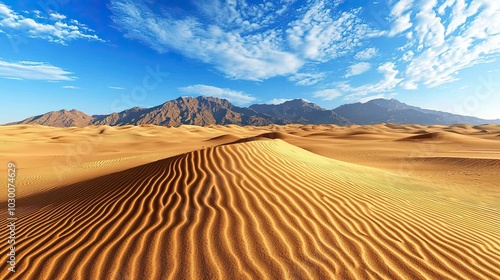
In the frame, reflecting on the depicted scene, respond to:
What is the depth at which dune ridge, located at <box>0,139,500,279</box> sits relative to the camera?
9.87 ft

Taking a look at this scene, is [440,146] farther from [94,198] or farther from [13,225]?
[13,225]

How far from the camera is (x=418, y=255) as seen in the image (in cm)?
337

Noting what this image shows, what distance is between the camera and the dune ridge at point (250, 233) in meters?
3.01

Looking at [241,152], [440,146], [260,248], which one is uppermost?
[241,152]

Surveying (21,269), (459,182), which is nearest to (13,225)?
(21,269)

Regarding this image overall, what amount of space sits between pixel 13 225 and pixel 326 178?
725 cm

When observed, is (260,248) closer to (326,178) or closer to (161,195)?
(161,195)

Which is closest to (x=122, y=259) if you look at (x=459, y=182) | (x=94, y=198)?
(x=94, y=198)

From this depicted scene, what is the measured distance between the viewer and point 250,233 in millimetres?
3662

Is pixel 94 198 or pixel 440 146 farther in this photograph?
pixel 440 146

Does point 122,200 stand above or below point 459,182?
above

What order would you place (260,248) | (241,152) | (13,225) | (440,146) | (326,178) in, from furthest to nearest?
(440,146)
(241,152)
(326,178)
(13,225)
(260,248)

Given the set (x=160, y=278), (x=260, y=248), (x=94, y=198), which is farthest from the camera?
(x=94, y=198)

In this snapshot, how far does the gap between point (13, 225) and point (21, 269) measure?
2.51m
